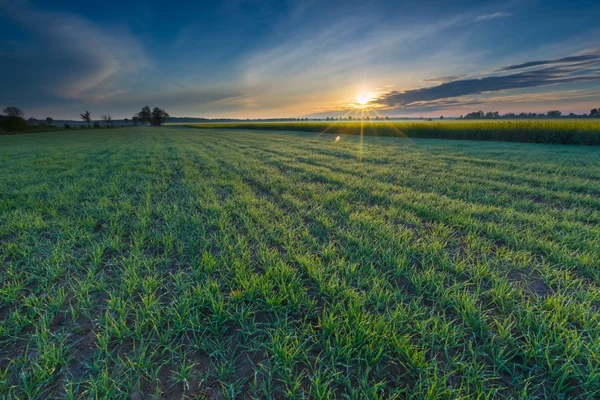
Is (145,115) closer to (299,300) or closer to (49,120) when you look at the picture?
(49,120)

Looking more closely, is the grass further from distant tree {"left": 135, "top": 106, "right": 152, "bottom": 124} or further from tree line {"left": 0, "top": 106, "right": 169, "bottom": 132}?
distant tree {"left": 135, "top": 106, "right": 152, "bottom": 124}

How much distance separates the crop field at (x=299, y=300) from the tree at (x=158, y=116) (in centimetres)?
14469

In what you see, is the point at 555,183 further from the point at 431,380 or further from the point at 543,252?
the point at 431,380

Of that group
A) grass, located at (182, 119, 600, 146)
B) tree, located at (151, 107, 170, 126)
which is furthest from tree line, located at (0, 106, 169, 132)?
grass, located at (182, 119, 600, 146)

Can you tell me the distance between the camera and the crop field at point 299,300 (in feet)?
5.52

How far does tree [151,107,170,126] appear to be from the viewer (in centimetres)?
12531

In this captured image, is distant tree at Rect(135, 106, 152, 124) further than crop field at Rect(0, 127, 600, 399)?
Yes

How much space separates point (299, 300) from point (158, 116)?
152m

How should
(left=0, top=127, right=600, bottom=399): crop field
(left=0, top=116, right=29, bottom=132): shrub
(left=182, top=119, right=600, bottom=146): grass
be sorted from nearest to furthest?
(left=0, top=127, right=600, bottom=399): crop field → (left=182, top=119, right=600, bottom=146): grass → (left=0, top=116, right=29, bottom=132): shrub

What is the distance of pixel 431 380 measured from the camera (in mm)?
1616

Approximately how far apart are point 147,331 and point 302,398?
1.45m

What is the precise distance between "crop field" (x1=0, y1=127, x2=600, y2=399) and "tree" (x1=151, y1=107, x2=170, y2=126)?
144690 mm

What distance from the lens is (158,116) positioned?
127 meters

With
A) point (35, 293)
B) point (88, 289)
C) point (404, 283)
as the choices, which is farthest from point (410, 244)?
point (35, 293)
